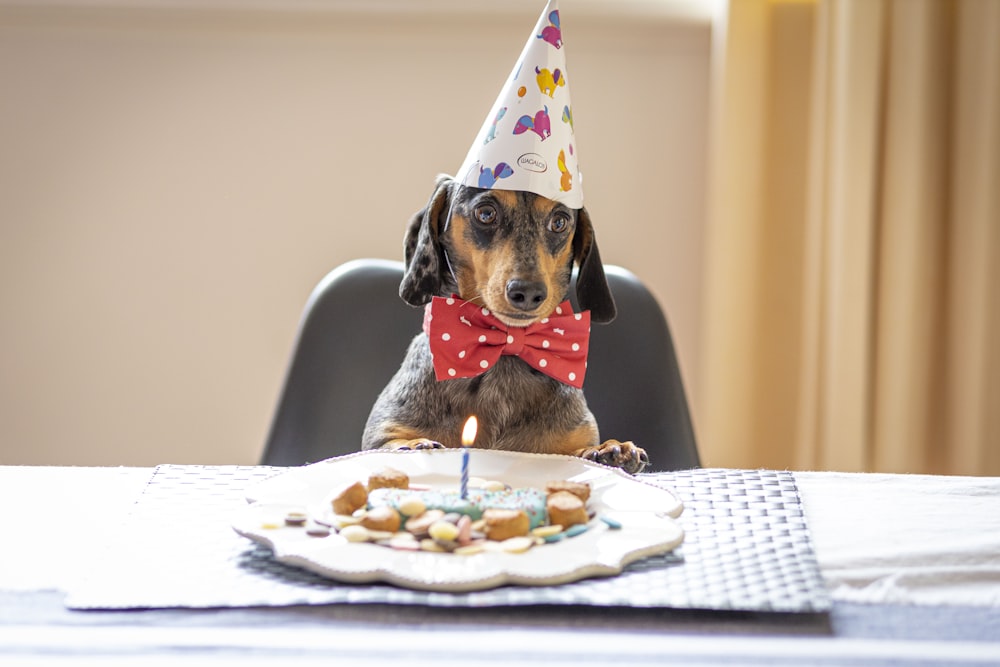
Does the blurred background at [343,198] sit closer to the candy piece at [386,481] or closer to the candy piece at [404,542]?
the candy piece at [386,481]

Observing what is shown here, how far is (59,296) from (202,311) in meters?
0.39

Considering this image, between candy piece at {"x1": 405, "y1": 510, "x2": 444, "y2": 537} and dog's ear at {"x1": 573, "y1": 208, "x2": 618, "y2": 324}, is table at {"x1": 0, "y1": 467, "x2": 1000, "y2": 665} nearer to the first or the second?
candy piece at {"x1": 405, "y1": 510, "x2": 444, "y2": 537}

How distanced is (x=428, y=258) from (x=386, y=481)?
1.84 ft

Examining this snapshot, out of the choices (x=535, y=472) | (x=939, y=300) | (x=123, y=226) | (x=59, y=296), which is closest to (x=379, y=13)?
(x=123, y=226)

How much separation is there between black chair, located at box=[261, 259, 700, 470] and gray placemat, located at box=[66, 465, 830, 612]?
0.75 m

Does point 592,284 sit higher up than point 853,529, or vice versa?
point 592,284

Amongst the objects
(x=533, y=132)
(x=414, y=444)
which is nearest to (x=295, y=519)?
(x=414, y=444)

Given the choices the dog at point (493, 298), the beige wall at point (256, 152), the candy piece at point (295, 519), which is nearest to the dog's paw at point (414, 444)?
the dog at point (493, 298)

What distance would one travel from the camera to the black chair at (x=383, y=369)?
76.0 inches

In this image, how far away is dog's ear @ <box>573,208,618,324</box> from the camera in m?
1.63

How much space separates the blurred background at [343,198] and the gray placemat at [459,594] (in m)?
1.72

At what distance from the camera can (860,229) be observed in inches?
104

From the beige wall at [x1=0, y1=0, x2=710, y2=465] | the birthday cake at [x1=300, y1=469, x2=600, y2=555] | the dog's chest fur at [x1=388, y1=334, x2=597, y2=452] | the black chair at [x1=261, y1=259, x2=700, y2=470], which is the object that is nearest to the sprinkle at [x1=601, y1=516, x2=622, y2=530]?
the birthday cake at [x1=300, y1=469, x2=600, y2=555]

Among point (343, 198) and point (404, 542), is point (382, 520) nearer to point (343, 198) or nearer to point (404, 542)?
Result: point (404, 542)
